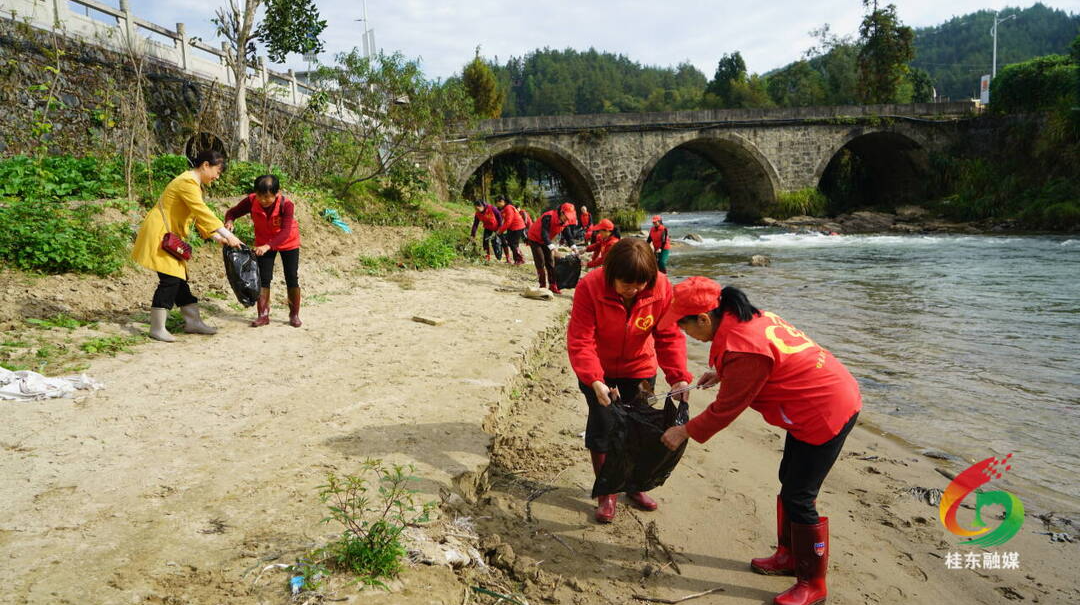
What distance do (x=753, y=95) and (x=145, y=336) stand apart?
60.4 m

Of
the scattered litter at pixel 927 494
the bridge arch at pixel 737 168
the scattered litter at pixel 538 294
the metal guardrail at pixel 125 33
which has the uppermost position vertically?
the metal guardrail at pixel 125 33

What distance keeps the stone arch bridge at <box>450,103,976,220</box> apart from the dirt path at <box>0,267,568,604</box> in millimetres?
22130

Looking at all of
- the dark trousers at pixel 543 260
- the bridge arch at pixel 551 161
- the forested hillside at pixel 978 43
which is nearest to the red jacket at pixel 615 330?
the dark trousers at pixel 543 260

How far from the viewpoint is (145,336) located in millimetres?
5438

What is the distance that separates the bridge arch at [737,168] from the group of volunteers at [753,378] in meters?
27.4

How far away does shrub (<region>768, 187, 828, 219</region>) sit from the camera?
104 feet

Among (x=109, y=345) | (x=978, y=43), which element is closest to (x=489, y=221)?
(x=109, y=345)

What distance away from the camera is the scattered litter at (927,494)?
150 inches

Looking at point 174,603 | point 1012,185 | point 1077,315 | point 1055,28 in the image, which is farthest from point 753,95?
point 1055,28

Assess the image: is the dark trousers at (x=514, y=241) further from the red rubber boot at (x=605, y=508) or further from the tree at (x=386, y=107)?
the red rubber boot at (x=605, y=508)

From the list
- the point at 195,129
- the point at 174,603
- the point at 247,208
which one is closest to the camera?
the point at 174,603

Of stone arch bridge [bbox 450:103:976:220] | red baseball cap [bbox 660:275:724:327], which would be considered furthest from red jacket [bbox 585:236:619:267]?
stone arch bridge [bbox 450:103:976:220]

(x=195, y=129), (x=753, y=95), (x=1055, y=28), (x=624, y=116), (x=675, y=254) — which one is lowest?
(x=675, y=254)

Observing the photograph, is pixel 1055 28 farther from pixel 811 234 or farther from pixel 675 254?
pixel 675 254
